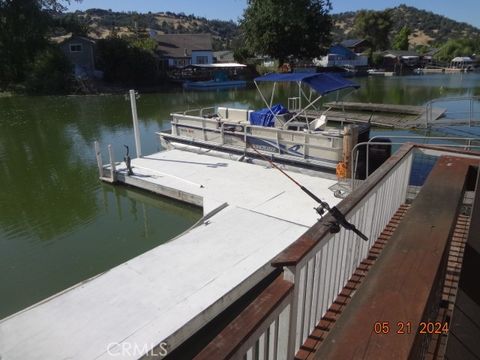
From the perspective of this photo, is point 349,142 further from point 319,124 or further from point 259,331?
point 259,331

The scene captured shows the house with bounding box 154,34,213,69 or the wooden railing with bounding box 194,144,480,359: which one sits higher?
the house with bounding box 154,34,213,69

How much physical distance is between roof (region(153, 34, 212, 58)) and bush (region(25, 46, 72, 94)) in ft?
47.2

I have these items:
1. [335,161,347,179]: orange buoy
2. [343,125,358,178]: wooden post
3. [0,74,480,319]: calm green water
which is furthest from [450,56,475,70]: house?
[335,161,347,179]: orange buoy

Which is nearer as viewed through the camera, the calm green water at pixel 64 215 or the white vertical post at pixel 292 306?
the white vertical post at pixel 292 306

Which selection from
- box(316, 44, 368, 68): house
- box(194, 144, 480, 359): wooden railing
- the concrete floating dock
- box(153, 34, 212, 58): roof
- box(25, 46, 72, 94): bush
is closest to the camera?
box(194, 144, 480, 359): wooden railing

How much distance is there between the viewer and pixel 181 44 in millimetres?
47906

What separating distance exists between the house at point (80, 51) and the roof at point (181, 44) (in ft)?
33.4

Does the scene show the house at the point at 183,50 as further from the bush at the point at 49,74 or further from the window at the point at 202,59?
the bush at the point at 49,74

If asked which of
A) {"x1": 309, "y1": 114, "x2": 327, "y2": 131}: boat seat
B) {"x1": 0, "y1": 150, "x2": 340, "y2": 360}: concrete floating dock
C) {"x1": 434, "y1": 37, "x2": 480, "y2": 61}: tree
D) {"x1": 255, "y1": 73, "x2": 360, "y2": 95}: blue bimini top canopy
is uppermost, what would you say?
{"x1": 434, "y1": 37, "x2": 480, "y2": 61}: tree

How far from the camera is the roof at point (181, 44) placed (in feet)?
150

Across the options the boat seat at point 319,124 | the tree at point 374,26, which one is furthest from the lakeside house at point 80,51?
the tree at point 374,26

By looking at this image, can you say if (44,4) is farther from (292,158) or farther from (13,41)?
(292,158)

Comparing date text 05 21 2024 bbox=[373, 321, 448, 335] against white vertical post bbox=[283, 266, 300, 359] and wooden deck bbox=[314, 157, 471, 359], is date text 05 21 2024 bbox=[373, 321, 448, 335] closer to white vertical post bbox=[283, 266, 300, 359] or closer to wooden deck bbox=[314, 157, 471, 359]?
wooden deck bbox=[314, 157, 471, 359]

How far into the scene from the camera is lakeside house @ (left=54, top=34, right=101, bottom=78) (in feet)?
117
